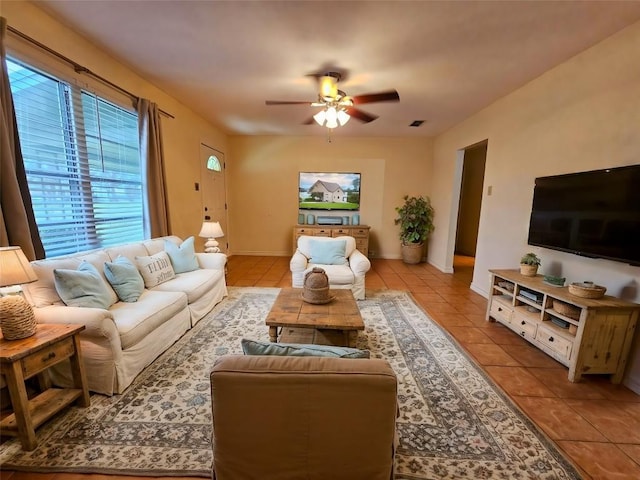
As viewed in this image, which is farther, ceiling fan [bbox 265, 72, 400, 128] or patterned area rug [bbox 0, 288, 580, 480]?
ceiling fan [bbox 265, 72, 400, 128]

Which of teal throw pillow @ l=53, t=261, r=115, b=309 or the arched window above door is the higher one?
the arched window above door

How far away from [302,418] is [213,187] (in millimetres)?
5109

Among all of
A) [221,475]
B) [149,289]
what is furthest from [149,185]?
[221,475]

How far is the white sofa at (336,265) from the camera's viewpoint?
139 inches

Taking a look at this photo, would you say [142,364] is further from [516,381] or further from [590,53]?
[590,53]

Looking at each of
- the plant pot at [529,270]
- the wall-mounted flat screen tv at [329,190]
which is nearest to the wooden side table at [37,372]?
the plant pot at [529,270]

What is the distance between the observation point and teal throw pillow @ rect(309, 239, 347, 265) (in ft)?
12.9

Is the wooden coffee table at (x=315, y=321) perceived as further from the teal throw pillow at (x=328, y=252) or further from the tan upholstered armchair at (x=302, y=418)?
the teal throw pillow at (x=328, y=252)

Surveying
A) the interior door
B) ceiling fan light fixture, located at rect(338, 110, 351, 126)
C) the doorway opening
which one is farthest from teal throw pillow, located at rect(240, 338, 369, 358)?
the doorway opening

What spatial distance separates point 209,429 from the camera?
5.21ft

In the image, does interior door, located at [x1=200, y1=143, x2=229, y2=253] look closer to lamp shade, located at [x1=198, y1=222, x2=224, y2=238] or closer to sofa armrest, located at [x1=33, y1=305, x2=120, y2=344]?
lamp shade, located at [x1=198, y1=222, x2=224, y2=238]

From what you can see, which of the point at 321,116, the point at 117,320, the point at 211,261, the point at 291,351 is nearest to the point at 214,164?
the point at 211,261

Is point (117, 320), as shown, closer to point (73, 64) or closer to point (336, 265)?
point (73, 64)

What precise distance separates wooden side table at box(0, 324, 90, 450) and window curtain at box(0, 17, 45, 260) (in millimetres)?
683
